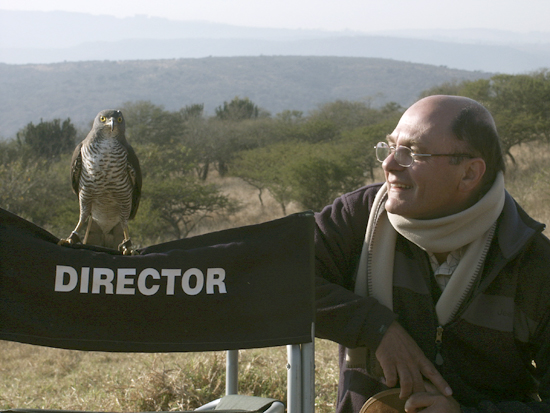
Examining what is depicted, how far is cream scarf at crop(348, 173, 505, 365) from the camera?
168cm

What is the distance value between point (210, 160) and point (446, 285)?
25719mm

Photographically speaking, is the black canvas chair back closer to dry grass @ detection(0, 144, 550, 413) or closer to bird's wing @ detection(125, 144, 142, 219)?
bird's wing @ detection(125, 144, 142, 219)

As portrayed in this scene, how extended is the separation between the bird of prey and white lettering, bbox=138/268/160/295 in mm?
1158

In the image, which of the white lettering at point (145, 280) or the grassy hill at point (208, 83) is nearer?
the white lettering at point (145, 280)

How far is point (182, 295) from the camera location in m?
1.39

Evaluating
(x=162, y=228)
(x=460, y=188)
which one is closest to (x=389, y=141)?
(x=460, y=188)

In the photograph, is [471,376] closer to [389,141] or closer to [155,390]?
[389,141]

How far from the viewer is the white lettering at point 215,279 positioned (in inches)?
55.3

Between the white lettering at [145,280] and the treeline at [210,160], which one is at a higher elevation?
the treeline at [210,160]

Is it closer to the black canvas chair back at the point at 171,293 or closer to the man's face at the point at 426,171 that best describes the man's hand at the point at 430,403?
the black canvas chair back at the point at 171,293

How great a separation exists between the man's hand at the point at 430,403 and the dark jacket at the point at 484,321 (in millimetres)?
45

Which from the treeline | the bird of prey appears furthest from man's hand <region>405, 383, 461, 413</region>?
the treeline

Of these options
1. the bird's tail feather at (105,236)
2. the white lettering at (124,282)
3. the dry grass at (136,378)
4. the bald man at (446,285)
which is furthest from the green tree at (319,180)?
the white lettering at (124,282)

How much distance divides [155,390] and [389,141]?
1.99 meters
